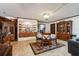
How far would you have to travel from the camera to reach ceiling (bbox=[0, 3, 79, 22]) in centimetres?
254

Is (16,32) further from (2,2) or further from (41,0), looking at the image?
(41,0)

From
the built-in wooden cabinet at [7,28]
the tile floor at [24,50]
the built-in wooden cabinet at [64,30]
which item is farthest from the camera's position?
the built-in wooden cabinet at [64,30]

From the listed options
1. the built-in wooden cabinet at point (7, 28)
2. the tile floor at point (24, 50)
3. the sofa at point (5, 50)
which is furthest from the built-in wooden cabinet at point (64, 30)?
the sofa at point (5, 50)

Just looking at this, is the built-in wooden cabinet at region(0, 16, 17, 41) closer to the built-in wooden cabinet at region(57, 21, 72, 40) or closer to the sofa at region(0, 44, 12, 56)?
the sofa at region(0, 44, 12, 56)

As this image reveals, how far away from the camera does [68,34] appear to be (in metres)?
2.75

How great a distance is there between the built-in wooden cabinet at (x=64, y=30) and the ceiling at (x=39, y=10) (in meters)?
0.22

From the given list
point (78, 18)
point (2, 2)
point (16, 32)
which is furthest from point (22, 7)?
point (78, 18)

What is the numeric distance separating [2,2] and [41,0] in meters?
0.96

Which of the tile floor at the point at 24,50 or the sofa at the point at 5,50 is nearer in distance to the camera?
the sofa at the point at 5,50

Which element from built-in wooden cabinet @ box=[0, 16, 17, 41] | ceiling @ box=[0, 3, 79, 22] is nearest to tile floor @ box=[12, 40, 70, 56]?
built-in wooden cabinet @ box=[0, 16, 17, 41]

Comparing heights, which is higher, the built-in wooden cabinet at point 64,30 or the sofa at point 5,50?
the built-in wooden cabinet at point 64,30

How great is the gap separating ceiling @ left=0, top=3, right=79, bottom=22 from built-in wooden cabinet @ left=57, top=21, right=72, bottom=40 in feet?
0.72

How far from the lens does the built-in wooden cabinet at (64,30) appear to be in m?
2.76

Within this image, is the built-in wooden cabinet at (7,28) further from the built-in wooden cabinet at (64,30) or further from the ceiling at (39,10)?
the built-in wooden cabinet at (64,30)
